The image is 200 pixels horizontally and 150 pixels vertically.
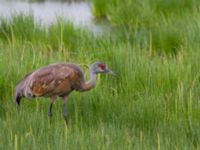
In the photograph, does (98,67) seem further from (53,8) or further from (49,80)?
(53,8)

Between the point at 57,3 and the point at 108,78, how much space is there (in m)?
7.60

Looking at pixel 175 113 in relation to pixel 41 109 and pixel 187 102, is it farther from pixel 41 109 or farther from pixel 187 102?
pixel 41 109

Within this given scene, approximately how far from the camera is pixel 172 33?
27.1ft

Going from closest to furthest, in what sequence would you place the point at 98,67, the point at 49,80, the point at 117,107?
the point at 49,80 → the point at 98,67 → the point at 117,107

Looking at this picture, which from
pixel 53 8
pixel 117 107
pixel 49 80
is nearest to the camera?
pixel 49 80

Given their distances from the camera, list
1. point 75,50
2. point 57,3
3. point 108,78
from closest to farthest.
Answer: point 108,78, point 75,50, point 57,3

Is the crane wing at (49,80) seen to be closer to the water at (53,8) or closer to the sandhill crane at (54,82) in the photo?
the sandhill crane at (54,82)

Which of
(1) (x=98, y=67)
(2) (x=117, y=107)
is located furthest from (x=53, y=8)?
(1) (x=98, y=67)

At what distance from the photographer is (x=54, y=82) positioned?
5.06 m

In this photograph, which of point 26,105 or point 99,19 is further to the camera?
point 99,19

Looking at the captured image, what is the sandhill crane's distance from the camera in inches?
198

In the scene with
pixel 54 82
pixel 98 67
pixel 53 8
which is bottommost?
pixel 54 82

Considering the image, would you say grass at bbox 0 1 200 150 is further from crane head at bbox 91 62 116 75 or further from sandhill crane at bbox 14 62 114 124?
crane head at bbox 91 62 116 75

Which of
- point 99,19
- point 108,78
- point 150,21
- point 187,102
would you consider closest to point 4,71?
point 108,78
